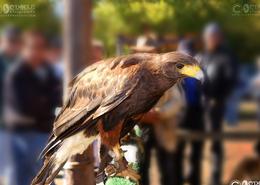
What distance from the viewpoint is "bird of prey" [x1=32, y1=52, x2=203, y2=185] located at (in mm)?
2174

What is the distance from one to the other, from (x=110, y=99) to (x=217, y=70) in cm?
49

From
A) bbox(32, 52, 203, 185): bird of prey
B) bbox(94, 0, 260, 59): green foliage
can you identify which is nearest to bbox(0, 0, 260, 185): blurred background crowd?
bbox(94, 0, 260, 59): green foliage

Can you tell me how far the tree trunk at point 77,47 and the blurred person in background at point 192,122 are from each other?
1.19ft

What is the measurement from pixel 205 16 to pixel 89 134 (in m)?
0.63

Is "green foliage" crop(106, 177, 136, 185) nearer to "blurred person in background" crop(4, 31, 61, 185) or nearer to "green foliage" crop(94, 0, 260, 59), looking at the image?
"blurred person in background" crop(4, 31, 61, 185)

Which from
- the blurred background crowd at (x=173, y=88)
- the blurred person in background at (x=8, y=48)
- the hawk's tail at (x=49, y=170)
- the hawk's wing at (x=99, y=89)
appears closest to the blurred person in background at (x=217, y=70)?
the blurred background crowd at (x=173, y=88)

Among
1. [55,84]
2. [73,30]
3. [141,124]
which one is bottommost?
[141,124]

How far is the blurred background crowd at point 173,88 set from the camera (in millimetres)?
2428

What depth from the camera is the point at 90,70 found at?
2316mm

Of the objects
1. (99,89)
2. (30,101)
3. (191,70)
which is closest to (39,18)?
(30,101)

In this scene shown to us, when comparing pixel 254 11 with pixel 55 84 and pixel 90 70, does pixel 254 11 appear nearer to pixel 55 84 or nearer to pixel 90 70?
pixel 90 70

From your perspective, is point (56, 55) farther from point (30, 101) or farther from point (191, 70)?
point (191, 70)

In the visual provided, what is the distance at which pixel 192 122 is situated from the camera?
254 cm

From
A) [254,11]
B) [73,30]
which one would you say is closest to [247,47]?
[254,11]
